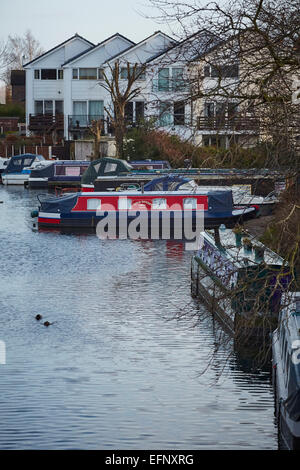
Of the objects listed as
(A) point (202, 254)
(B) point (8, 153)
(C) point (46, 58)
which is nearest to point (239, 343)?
(A) point (202, 254)

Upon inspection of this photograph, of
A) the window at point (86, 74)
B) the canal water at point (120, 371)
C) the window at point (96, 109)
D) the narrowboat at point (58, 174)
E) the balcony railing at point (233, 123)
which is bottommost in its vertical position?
the canal water at point (120, 371)

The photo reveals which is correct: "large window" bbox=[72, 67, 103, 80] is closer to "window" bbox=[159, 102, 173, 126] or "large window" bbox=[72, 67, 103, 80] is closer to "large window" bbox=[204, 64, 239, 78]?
"large window" bbox=[204, 64, 239, 78]

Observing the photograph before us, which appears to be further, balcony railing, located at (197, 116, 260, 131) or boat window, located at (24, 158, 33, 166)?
boat window, located at (24, 158, 33, 166)

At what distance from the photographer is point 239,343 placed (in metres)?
17.2

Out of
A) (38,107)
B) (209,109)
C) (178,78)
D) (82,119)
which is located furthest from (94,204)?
(38,107)

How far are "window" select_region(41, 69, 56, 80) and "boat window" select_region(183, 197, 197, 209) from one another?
1892 inches

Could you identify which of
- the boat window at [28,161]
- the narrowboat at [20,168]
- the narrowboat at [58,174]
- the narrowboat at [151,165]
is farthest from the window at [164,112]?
the boat window at [28,161]

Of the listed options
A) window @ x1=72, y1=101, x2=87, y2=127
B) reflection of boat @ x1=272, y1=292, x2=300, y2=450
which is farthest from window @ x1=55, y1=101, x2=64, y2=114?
reflection of boat @ x1=272, y1=292, x2=300, y2=450

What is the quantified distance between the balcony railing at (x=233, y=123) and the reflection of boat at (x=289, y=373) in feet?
7.66

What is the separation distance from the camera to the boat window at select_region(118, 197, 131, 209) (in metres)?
38.7

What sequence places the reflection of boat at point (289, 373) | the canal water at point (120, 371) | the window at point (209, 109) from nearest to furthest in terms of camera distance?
the reflection of boat at point (289, 373) → the window at point (209, 109) → the canal water at point (120, 371)

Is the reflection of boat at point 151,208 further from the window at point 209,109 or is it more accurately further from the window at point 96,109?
the window at point 96,109

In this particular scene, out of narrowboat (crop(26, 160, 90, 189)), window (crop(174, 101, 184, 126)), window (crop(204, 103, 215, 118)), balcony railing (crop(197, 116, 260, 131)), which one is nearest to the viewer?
balcony railing (crop(197, 116, 260, 131))

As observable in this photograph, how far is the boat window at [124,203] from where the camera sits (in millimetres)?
38656
